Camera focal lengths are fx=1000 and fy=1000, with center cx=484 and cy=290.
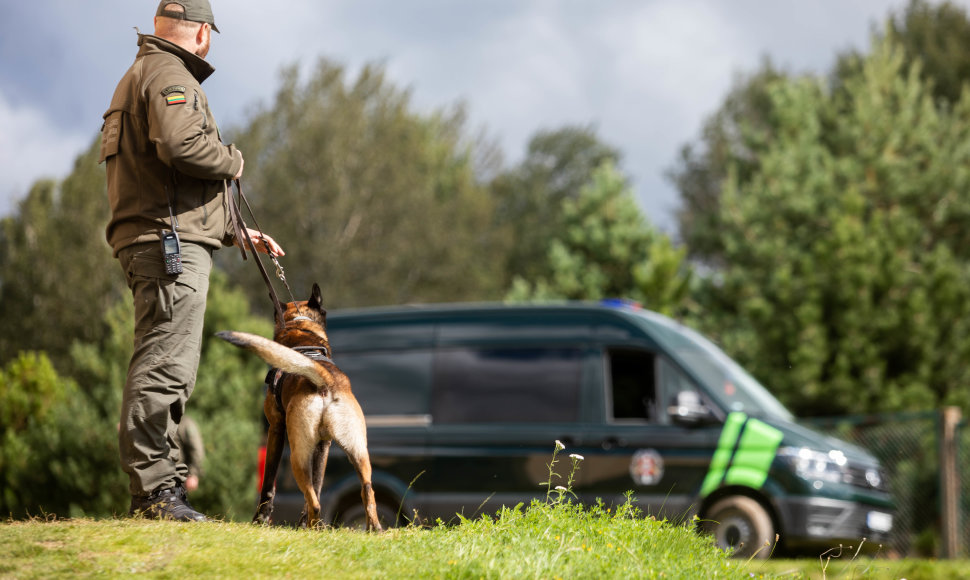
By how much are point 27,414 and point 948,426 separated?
46.6 ft

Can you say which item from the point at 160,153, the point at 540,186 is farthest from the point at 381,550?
the point at 540,186

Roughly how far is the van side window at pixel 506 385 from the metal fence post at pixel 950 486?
18.6ft

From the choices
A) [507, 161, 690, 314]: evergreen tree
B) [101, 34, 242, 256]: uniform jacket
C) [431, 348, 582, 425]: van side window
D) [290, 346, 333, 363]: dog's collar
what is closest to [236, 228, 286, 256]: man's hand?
[101, 34, 242, 256]: uniform jacket

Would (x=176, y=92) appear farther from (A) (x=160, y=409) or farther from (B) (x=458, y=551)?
(B) (x=458, y=551)

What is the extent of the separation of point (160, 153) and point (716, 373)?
510 cm

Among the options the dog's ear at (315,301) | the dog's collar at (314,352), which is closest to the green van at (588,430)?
the dog's ear at (315,301)

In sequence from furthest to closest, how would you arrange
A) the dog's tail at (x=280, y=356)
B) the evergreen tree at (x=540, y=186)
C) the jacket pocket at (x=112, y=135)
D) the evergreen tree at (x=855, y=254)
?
the evergreen tree at (x=540, y=186) < the evergreen tree at (x=855, y=254) < the jacket pocket at (x=112, y=135) < the dog's tail at (x=280, y=356)

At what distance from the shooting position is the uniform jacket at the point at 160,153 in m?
4.29

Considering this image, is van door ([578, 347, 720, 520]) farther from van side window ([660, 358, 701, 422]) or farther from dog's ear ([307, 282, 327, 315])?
dog's ear ([307, 282, 327, 315])

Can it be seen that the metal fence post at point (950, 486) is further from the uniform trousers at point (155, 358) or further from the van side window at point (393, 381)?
the uniform trousers at point (155, 358)

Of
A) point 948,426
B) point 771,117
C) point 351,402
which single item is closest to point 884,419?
point 948,426

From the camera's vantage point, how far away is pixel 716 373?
7984 millimetres

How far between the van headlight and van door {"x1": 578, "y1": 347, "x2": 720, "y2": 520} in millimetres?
569

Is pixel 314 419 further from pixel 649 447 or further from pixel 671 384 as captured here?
pixel 671 384
